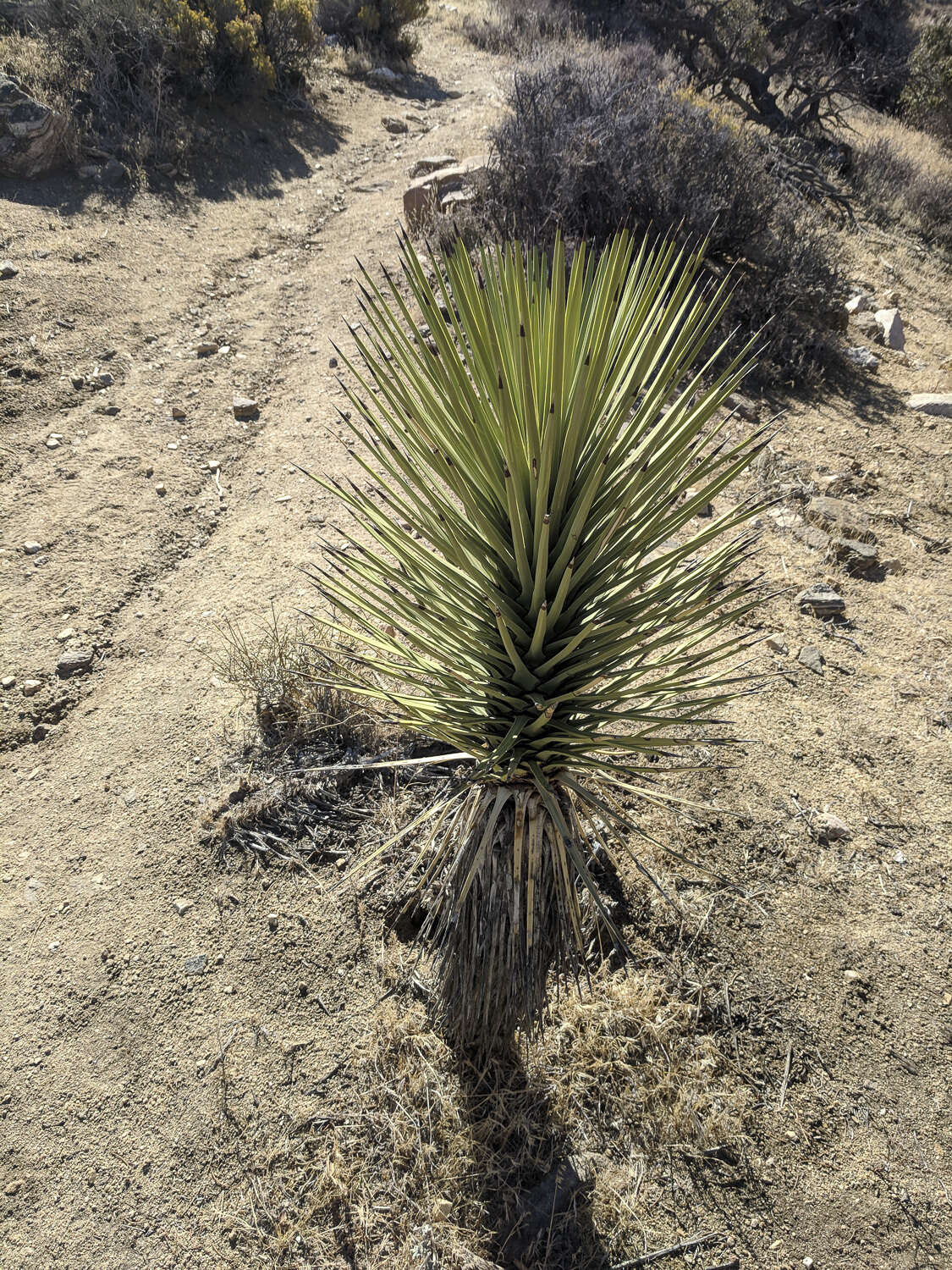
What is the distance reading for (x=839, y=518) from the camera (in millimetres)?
4531

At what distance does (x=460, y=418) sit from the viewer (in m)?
1.55

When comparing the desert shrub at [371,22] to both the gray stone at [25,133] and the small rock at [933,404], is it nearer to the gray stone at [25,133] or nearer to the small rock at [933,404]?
the gray stone at [25,133]

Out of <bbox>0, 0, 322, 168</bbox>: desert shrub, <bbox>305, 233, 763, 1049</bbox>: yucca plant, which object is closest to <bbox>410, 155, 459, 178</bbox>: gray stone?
<bbox>0, 0, 322, 168</bbox>: desert shrub

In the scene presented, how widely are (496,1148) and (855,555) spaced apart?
3.46 m

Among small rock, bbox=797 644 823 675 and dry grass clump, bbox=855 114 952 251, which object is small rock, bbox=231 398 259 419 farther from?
dry grass clump, bbox=855 114 952 251

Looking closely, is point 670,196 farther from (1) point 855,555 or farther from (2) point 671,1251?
(2) point 671,1251

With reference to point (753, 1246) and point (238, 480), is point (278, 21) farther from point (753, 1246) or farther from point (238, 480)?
point (753, 1246)

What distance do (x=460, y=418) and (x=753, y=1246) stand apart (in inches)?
95.6

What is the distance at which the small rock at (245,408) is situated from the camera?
5.15m

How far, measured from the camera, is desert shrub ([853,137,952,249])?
360 inches

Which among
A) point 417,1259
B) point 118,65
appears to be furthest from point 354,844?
point 118,65

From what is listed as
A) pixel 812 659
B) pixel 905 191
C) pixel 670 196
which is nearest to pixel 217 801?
pixel 812 659

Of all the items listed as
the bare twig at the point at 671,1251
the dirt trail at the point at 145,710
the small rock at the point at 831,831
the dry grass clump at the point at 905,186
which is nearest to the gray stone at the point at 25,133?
the dirt trail at the point at 145,710

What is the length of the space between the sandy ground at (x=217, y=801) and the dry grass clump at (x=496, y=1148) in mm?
131
